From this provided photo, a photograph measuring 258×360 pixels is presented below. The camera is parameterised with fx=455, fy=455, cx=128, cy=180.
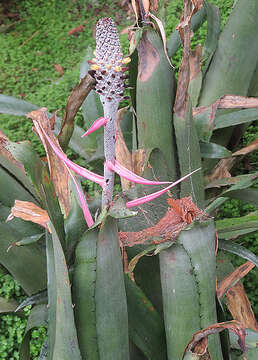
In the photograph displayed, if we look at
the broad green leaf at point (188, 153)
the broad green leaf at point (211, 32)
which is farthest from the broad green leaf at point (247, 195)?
the broad green leaf at point (211, 32)

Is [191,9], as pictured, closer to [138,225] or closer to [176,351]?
→ [138,225]

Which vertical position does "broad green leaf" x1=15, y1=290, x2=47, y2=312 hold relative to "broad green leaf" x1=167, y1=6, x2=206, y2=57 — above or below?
below

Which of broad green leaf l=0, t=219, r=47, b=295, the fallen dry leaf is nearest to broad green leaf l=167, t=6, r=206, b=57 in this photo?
broad green leaf l=0, t=219, r=47, b=295

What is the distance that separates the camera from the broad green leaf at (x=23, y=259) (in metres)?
0.99

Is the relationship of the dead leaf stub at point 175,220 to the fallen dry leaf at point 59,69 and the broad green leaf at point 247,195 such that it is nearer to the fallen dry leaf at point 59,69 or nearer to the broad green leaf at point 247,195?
the broad green leaf at point 247,195

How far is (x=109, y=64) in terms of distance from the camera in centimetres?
53

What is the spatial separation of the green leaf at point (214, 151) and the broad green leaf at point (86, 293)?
581 millimetres

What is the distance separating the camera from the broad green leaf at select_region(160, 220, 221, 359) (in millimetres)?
639

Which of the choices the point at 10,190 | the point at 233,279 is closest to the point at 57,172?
the point at 10,190

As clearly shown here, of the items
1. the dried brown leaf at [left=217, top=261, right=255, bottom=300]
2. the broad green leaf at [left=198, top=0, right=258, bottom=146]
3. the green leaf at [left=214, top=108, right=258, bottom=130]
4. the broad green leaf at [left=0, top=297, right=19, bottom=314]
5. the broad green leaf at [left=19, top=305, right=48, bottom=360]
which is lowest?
the broad green leaf at [left=0, top=297, right=19, bottom=314]

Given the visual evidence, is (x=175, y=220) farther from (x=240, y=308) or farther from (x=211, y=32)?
(x=211, y=32)

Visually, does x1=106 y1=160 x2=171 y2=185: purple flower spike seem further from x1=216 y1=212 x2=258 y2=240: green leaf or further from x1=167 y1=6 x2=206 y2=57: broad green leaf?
x1=167 y1=6 x2=206 y2=57: broad green leaf

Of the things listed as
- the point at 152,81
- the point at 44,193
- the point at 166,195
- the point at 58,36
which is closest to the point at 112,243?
the point at 44,193

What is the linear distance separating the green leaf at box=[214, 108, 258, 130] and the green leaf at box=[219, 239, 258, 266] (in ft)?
1.16
